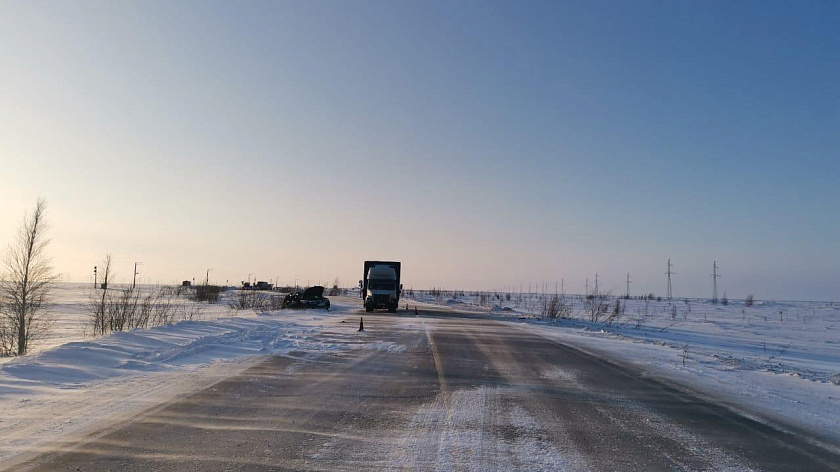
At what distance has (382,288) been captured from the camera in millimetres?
44406

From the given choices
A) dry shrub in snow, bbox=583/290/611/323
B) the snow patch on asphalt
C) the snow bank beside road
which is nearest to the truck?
dry shrub in snow, bbox=583/290/611/323

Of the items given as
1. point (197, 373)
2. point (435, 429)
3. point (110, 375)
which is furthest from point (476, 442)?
point (110, 375)

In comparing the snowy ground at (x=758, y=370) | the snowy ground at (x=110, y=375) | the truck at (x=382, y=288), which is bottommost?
the snowy ground at (x=758, y=370)

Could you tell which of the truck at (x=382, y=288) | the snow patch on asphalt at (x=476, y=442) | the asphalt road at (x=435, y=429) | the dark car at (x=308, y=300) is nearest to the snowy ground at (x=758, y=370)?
the asphalt road at (x=435, y=429)

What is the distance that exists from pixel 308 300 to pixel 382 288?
7.10 meters

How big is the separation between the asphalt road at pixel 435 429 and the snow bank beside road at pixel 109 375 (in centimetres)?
63

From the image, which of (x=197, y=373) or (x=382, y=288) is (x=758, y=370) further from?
(x=382, y=288)

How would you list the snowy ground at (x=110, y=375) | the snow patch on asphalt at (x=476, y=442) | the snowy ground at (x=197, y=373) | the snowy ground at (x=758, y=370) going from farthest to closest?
1. the snowy ground at (x=758, y=370)
2. the snowy ground at (x=197, y=373)
3. the snowy ground at (x=110, y=375)
4. the snow patch on asphalt at (x=476, y=442)

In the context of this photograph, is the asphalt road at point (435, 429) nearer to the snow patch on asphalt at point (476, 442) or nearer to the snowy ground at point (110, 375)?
the snow patch on asphalt at point (476, 442)

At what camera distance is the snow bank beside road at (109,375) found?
23.3ft

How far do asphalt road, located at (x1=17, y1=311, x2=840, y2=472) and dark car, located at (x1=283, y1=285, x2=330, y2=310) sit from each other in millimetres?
34948

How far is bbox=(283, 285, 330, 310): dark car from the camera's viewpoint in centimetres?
4691

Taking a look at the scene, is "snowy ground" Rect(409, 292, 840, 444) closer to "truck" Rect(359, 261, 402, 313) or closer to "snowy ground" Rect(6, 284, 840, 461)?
"snowy ground" Rect(6, 284, 840, 461)

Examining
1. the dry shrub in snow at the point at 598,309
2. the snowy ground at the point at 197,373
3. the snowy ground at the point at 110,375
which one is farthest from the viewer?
the dry shrub in snow at the point at 598,309
